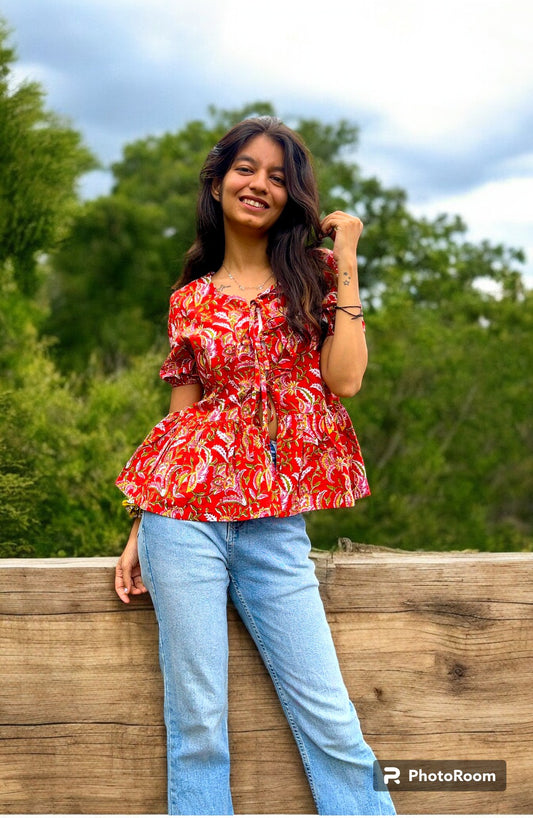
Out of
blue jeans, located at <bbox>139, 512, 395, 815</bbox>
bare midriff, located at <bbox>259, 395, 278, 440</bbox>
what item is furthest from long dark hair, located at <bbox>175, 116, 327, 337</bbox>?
blue jeans, located at <bbox>139, 512, 395, 815</bbox>

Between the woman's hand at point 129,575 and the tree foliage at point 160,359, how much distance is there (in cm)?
108

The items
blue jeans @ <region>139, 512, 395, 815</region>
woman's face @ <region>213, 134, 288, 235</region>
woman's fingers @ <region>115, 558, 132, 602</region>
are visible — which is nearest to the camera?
blue jeans @ <region>139, 512, 395, 815</region>

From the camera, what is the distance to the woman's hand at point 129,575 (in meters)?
1.91

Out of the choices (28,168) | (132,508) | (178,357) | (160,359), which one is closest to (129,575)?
(132,508)

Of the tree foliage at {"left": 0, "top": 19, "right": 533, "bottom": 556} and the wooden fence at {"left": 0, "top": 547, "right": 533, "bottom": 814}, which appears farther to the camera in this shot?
the tree foliage at {"left": 0, "top": 19, "right": 533, "bottom": 556}

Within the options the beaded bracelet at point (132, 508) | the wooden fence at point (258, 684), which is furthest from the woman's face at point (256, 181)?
the wooden fence at point (258, 684)

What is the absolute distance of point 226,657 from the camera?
1848mm

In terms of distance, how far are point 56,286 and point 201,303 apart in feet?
28.6

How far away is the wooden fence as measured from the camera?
1.93 m

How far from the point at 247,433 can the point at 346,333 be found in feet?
1.04

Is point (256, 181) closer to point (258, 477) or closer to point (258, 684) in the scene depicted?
point (258, 477)

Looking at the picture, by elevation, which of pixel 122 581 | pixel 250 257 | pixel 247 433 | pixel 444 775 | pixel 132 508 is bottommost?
pixel 444 775

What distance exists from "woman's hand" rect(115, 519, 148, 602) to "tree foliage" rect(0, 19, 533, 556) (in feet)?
3.55

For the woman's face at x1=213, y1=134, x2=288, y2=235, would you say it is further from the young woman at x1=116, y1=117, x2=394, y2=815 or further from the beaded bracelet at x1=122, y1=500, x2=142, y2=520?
the beaded bracelet at x1=122, y1=500, x2=142, y2=520
